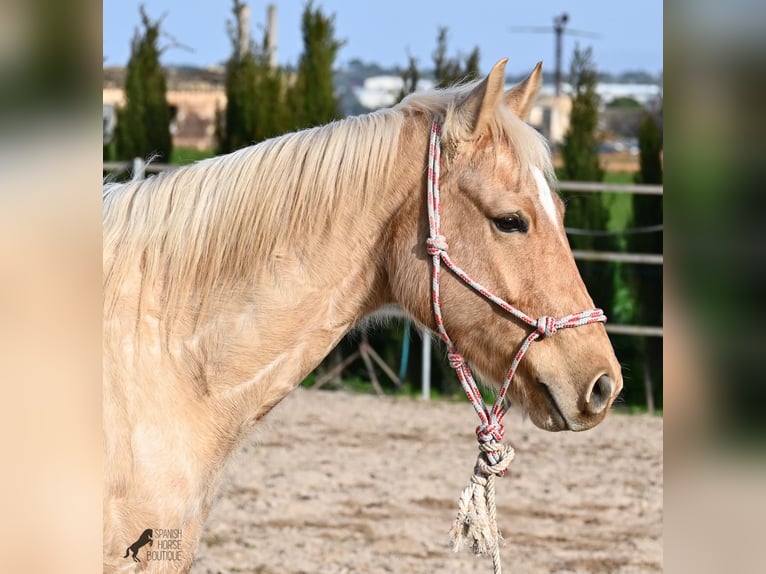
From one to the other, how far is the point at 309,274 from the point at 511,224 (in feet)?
1.62

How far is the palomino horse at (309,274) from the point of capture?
191cm

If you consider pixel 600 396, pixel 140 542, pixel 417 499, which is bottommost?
pixel 417 499

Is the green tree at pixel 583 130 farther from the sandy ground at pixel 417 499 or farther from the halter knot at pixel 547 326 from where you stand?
the halter knot at pixel 547 326

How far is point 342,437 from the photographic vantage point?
6723mm

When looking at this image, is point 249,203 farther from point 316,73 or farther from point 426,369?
point 316,73

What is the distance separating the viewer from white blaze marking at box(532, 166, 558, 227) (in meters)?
1.99

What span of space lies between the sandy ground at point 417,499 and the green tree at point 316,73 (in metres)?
3.16

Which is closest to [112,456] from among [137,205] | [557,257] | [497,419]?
[137,205]

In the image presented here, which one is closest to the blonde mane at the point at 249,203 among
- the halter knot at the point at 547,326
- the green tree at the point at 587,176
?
the halter knot at the point at 547,326

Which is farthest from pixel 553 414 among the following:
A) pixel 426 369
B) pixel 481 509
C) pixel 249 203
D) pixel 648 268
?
pixel 648 268

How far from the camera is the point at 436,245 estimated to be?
2000 mm

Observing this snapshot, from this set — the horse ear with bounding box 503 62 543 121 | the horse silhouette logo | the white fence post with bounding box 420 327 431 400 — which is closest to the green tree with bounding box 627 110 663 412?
the white fence post with bounding box 420 327 431 400

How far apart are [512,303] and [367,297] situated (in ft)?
1.23
